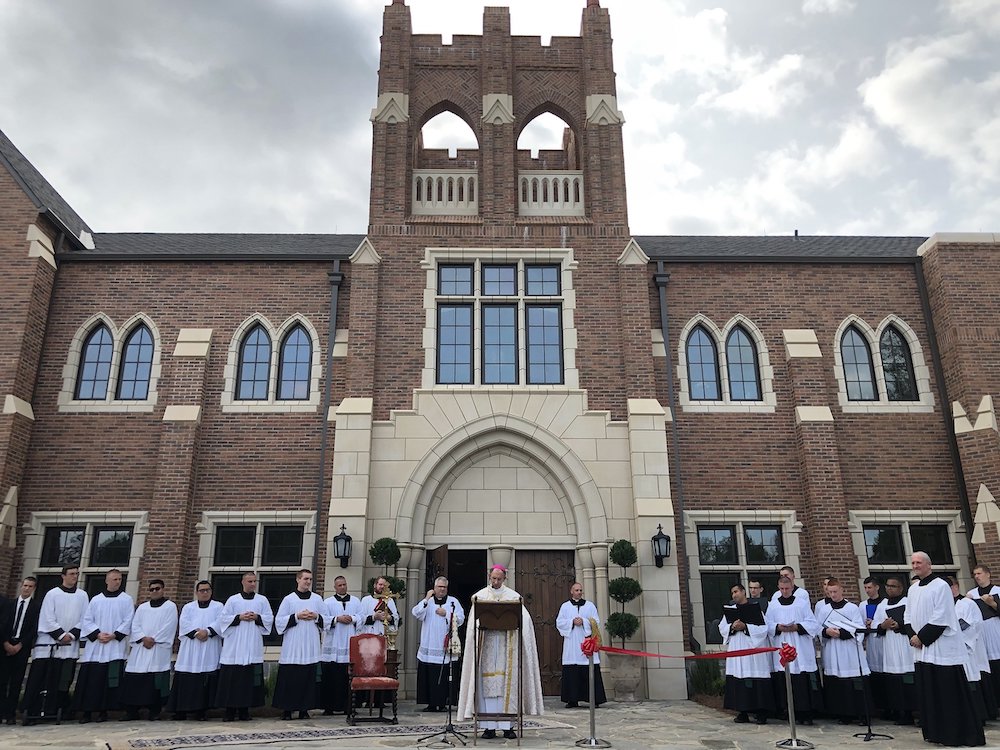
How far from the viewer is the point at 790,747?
7746 millimetres

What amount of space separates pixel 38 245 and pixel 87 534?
212 inches

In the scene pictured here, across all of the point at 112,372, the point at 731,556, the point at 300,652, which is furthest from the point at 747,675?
the point at 112,372

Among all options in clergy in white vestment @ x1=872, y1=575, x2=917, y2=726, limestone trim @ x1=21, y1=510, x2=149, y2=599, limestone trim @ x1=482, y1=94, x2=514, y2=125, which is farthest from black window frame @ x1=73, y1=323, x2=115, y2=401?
clergy in white vestment @ x1=872, y1=575, x2=917, y2=726

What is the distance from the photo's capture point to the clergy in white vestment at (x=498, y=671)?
819 centimetres

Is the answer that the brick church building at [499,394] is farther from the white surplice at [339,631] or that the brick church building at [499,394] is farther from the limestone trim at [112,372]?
the white surplice at [339,631]

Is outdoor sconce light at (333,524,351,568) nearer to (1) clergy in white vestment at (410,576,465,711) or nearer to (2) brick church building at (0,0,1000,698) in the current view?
(2) brick church building at (0,0,1000,698)

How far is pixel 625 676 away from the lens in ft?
39.6

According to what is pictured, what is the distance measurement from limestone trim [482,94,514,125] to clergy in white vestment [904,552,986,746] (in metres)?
10.9

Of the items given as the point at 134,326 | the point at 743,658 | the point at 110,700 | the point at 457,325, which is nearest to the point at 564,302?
the point at 457,325

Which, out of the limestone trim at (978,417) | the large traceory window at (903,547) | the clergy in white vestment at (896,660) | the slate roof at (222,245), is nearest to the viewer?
the clergy in white vestment at (896,660)

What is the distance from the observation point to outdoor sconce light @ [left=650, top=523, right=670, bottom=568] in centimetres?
1257

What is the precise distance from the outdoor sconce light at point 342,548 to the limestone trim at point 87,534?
3618mm

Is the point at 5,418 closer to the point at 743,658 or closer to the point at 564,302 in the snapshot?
the point at 564,302

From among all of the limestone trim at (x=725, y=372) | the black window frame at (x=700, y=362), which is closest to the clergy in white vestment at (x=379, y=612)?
the limestone trim at (x=725, y=372)
